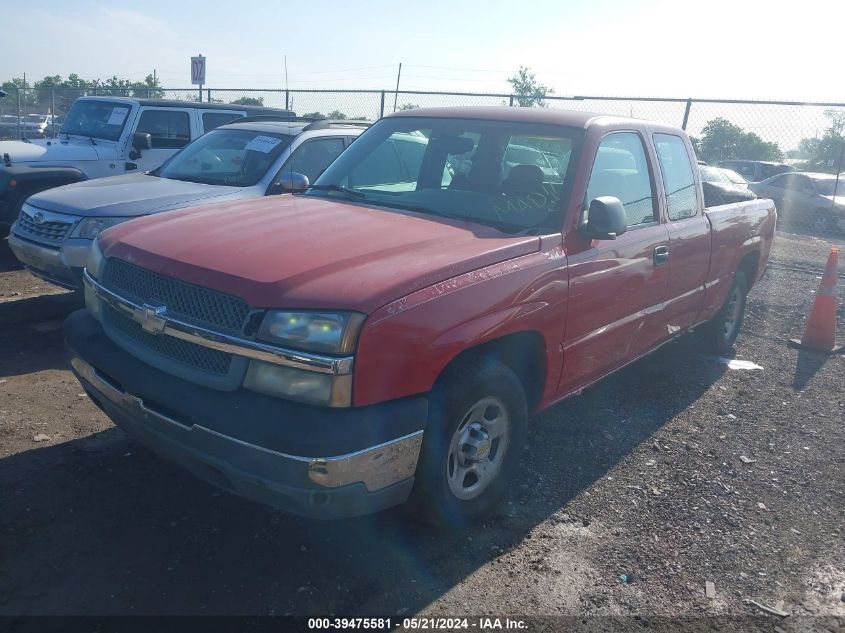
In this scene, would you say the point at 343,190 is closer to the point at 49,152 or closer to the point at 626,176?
the point at 626,176

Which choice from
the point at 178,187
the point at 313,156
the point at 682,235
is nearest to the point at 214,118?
the point at 313,156

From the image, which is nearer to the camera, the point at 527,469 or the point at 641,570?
the point at 641,570

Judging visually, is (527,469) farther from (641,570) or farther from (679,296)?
(679,296)

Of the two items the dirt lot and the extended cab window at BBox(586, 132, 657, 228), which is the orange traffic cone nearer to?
the dirt lot

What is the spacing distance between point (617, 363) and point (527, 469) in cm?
90

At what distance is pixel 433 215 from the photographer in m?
3.89

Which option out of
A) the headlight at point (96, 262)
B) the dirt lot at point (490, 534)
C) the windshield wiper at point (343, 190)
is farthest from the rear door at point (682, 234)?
the headlight at point (96, 262)

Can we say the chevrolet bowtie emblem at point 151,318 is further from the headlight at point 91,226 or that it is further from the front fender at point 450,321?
the headlight at point 91,226

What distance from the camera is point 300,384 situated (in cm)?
270

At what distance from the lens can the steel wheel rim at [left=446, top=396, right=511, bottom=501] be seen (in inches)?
129

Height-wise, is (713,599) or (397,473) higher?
(397,473)

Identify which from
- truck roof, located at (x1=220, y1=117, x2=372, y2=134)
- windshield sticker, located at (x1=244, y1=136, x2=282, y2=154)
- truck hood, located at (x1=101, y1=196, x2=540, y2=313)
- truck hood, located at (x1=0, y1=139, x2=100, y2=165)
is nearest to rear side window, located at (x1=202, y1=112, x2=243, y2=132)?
truck hood, located at (x1=0, y1=139, x2=100, y2=165)

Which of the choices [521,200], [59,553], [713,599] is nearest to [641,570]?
[713,599]

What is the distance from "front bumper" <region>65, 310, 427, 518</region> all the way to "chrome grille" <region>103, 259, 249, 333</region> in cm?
27
